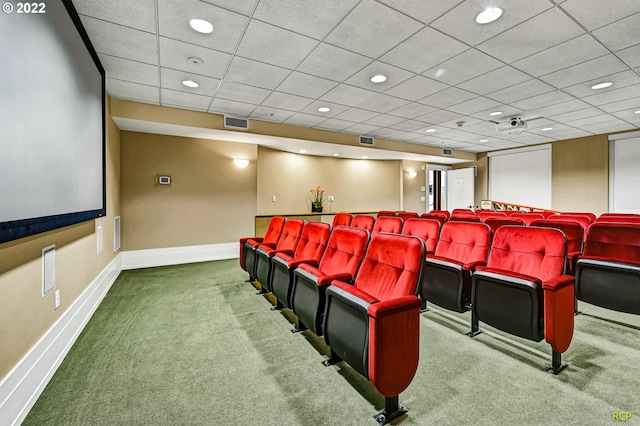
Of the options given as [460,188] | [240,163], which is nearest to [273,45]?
[240,163]

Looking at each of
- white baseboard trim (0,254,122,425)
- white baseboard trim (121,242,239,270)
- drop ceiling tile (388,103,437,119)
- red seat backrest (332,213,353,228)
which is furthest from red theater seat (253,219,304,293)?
drop ceiling tile (388,103,437,119)

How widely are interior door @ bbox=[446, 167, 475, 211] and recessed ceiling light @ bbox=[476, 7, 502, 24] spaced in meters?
7.26

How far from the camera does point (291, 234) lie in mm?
3529

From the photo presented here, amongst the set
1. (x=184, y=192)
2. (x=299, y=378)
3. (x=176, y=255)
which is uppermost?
(x=184, y=192)

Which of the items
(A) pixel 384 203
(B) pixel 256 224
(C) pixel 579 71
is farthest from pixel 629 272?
(A) pixel 384 203

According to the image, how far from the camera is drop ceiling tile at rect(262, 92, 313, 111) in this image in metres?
4.20

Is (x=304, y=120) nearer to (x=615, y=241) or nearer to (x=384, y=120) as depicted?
(x=384, y=120)

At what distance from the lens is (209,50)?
2.90 metres

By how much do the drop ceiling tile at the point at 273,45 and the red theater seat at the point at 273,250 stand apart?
1841mm

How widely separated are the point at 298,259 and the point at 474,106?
400 cm

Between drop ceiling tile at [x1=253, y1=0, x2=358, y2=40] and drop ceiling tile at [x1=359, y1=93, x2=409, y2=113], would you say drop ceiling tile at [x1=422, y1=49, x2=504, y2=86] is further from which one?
drop ceiling tile at [x1=253, y1=0, x2=358, y2=40]

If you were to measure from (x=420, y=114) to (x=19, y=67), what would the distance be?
5.03m

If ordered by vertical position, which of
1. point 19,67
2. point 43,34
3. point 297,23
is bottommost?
point 19,67

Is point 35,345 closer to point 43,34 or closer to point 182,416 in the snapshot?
point 182,416
